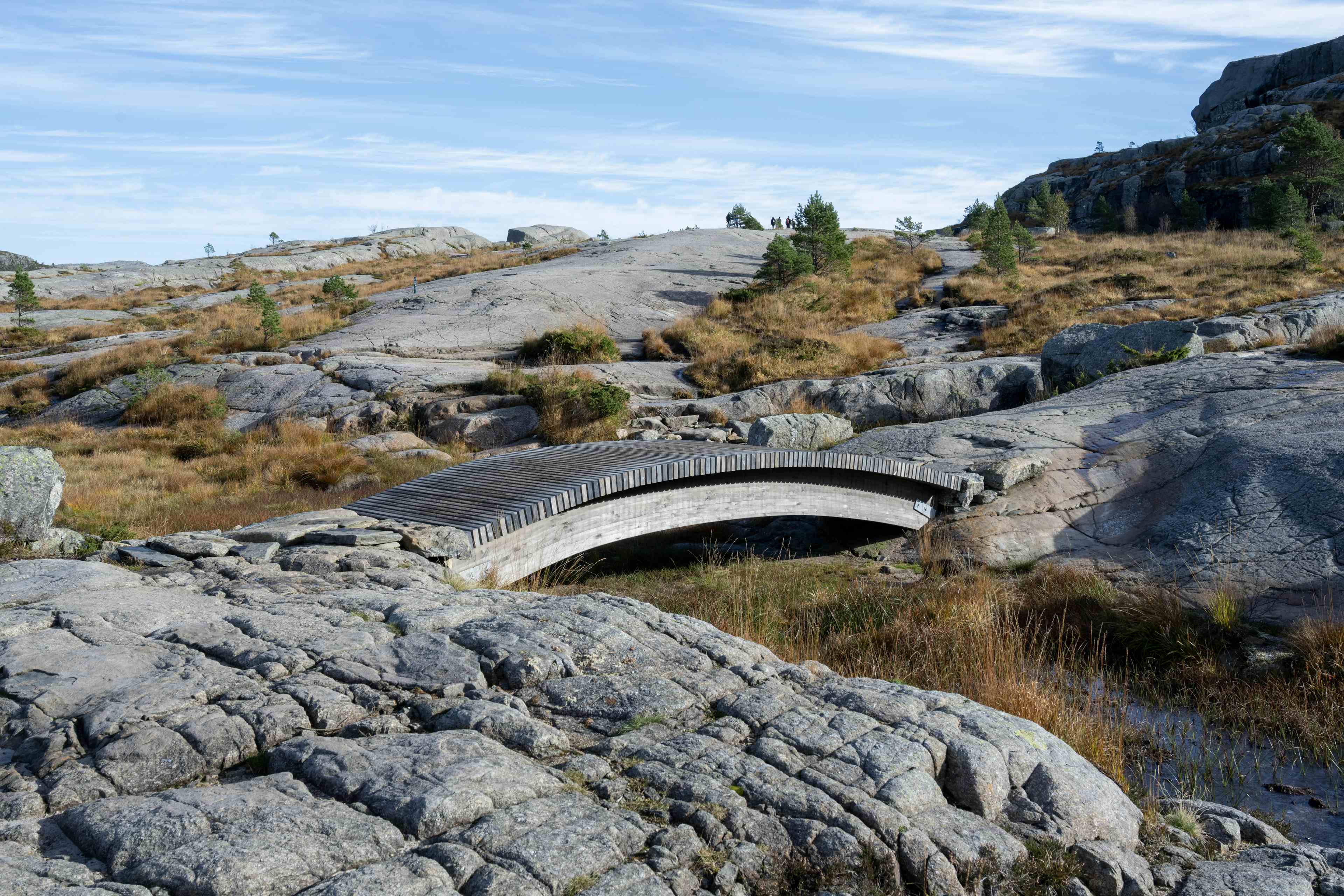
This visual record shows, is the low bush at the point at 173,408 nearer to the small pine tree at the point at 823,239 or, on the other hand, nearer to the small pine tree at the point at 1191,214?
the small pine tree at the point at 823,239

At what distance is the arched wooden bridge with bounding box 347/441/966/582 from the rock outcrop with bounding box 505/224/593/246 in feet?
224

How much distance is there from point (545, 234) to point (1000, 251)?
59.4 m

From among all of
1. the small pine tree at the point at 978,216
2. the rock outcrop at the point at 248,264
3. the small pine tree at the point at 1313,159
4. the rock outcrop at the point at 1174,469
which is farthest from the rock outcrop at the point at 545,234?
the rock outcrop at the point at 1174,469

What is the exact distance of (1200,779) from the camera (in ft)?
21.7

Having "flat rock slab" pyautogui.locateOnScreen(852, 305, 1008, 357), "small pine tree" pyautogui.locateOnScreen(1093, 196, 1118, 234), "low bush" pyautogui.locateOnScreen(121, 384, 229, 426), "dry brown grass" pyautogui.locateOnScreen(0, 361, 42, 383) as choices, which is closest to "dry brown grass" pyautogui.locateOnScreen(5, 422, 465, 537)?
"low bush" pyautogui.locateOnScreen(121, 384, 229, 426)

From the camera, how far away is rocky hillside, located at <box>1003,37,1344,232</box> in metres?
59.4

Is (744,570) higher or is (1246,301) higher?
(1246,301)

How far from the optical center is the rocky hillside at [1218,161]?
59.4 m

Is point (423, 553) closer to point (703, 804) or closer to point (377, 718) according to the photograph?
point (377, 718)

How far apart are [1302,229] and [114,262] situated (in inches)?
3206

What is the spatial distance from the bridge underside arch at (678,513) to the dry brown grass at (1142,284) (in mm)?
14105

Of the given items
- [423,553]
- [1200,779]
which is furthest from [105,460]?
[1200,779]

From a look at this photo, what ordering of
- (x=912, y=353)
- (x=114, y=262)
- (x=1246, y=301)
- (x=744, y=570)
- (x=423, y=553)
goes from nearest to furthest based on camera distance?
(x=423, y=553), (x=744, y=570), (x=1246, y=301), (x=912, y=353), (x=114, y=262)

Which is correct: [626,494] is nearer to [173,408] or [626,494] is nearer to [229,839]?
[229,839]
